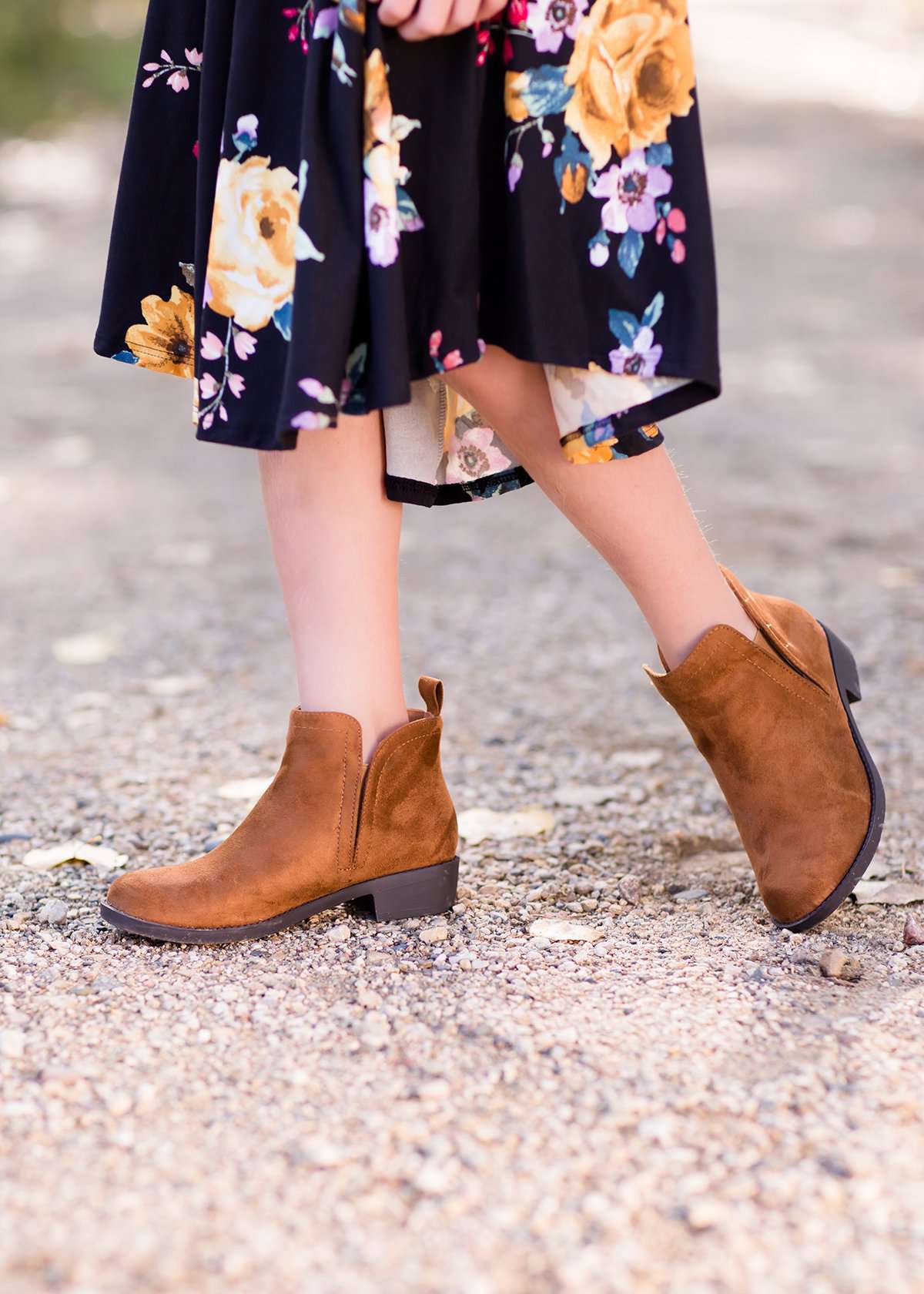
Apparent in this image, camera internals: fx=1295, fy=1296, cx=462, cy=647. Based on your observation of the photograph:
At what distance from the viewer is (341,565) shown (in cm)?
125

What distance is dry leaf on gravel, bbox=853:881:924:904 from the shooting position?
4.56 ft

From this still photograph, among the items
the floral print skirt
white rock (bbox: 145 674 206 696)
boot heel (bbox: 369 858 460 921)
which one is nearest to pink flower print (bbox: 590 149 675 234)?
the floral print skirt

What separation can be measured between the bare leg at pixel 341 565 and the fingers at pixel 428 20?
0.34m

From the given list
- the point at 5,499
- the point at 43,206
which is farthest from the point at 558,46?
the point at 43,206

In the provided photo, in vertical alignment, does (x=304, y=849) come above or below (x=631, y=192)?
below

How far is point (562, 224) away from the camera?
3.57 feet

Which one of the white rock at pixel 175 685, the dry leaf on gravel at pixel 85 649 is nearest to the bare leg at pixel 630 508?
the white rock at pixel 175 685

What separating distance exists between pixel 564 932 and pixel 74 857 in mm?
593

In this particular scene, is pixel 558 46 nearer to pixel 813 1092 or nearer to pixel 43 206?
pixel 813 1092

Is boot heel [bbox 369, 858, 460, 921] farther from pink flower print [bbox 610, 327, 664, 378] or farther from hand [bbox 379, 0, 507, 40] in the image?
hand [bbox 379, 0, 507, 40]

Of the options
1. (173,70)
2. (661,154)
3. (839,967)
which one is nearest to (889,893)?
(839,967)

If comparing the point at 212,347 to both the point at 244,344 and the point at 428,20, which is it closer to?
the point at 244,344

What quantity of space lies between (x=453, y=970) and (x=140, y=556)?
1.70 meters

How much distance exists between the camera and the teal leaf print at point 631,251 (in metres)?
1.10
